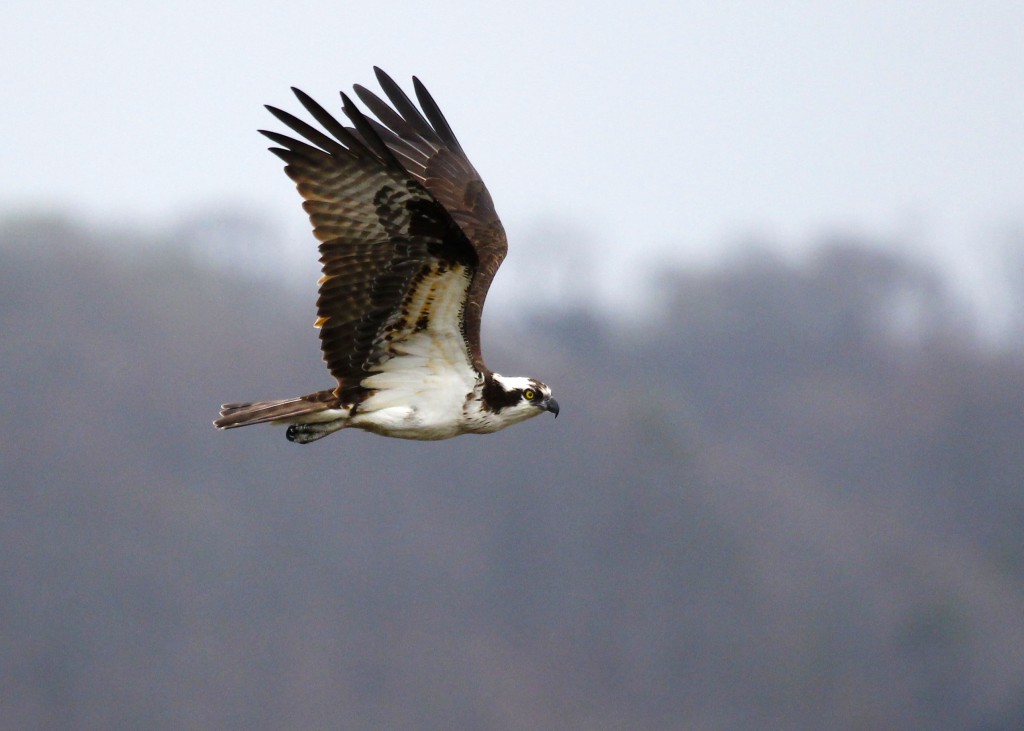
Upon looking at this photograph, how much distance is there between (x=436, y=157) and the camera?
15414 millimetres

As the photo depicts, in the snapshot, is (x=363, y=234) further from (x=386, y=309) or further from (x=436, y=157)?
(x=436, y=157)

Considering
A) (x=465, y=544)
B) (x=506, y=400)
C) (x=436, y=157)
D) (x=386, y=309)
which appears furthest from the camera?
(x=465, y=544)

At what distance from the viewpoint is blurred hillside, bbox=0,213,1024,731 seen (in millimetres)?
69000

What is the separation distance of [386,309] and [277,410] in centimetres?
113

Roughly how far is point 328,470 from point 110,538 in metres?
11.3

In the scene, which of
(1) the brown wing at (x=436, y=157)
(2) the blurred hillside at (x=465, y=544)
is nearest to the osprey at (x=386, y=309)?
(1) the brown wing at (x=436, y=157)

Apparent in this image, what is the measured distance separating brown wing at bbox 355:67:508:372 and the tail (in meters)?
2.61

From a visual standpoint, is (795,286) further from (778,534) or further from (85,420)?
(85,420)

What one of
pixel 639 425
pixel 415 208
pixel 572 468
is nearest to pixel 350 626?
pixel 572 468

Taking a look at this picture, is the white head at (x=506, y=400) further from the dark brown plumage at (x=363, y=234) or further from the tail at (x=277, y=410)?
the tail at (x=277, y=410)

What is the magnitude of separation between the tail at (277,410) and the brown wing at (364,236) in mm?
328

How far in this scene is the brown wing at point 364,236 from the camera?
39.3 feet

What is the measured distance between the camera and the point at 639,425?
8550 centimetres

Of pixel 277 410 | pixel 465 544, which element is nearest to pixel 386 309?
pixel 277 410
